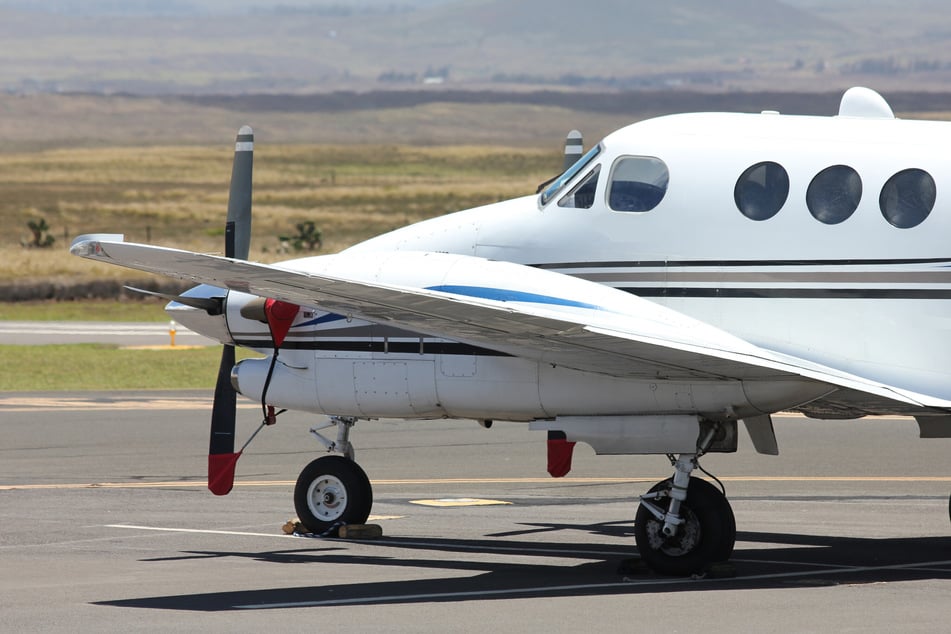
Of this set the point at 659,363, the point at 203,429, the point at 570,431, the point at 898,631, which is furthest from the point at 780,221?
the point at 203,429

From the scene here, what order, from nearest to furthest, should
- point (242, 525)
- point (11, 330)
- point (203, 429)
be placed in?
point (242, 525) < point (203, 429) < point (11, 330)

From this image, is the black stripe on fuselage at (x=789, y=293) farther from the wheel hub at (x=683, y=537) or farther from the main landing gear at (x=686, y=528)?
the wheel hub at (x=683, y=537)

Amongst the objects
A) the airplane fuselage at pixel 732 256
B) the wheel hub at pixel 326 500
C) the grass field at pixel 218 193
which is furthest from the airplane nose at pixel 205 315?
the grass field at pixel 218 193

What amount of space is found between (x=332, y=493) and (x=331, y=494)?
0.07 feet

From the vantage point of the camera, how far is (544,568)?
13.9 m

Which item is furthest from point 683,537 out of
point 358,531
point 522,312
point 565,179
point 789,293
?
point 358,531

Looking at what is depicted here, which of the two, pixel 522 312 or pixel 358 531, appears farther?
pixel 358 531

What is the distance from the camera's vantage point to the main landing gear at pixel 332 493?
1524 centimetres

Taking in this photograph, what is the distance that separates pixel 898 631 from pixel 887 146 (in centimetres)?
440

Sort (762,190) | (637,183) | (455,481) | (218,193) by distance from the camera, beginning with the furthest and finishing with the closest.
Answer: (218,193) → (455,481) → (637,183) → (762,190)

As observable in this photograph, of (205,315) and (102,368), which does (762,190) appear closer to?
(205,315)

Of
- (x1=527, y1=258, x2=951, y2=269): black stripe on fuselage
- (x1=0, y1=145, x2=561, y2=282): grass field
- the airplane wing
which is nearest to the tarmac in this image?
the airplane wing

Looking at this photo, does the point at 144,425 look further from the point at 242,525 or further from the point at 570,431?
the point at 570,431

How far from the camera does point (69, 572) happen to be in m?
13.5
